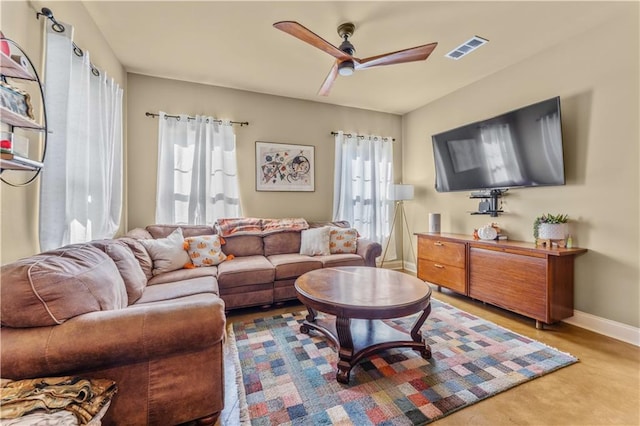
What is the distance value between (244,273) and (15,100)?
2.02m

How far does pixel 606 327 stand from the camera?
237 centimetres

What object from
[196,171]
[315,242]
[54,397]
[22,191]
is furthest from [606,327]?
[196,171]

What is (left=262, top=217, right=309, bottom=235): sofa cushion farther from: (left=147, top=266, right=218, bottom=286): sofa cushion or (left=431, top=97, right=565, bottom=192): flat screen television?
(left=431, top=97, right=565, bottom=192): flat screen television

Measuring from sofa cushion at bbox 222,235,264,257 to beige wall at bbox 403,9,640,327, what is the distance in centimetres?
301

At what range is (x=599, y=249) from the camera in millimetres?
2439

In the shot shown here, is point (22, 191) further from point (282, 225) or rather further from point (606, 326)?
point (606, 326)

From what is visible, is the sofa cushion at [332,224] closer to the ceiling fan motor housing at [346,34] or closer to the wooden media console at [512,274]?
the wooden media console at [512,274]

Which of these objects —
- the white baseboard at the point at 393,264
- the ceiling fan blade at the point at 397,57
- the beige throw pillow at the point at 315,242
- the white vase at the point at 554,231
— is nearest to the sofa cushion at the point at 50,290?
the beige throw pillow at the point at 315,242

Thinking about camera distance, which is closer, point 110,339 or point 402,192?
point 110,339

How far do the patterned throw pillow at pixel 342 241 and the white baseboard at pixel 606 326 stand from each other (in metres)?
2.25

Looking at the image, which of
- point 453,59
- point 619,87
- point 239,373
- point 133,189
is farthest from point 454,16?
point 133,189

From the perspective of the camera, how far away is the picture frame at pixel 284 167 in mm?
3881

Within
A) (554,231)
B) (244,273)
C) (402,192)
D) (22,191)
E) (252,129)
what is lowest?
(244,273)

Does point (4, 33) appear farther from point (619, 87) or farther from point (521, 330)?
point (619, 87)
